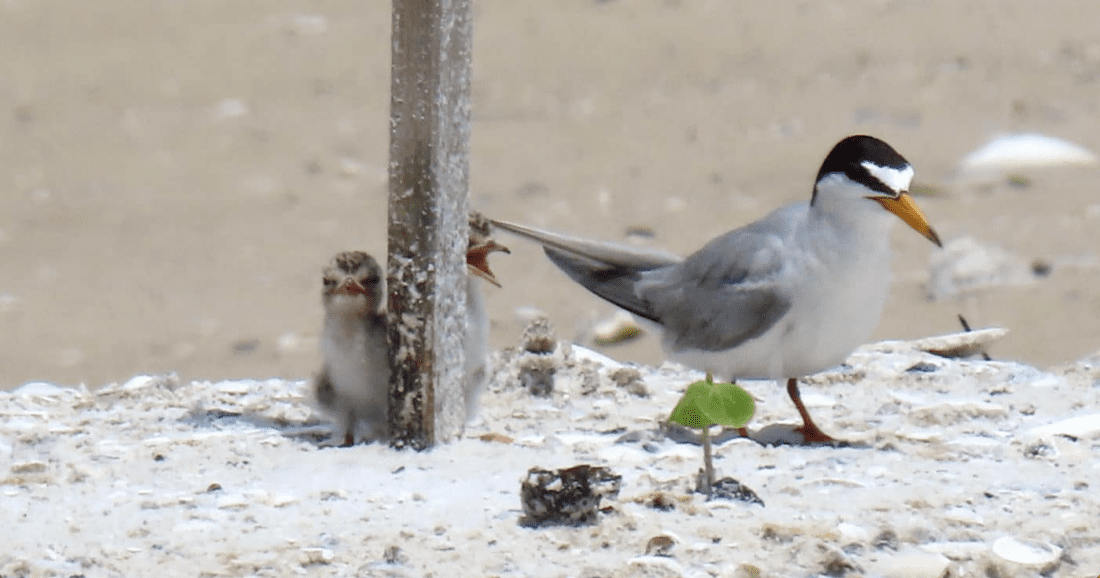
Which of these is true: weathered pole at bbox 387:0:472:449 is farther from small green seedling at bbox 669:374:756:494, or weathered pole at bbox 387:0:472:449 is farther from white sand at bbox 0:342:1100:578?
small green seedling at bbox 669:374:756:494

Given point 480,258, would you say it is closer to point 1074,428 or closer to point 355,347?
point 355,347

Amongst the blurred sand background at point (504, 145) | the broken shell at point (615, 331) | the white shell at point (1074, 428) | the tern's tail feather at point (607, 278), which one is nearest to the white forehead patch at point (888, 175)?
the white shell at point (1074, 428)

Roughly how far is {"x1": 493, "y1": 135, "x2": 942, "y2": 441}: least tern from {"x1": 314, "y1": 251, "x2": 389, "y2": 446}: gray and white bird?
925 millimetres

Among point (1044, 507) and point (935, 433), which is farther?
point (935, 433)

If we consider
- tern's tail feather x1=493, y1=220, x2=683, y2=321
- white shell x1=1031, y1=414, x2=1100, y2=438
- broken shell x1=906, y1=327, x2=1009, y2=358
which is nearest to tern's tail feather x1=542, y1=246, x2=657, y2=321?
tern's tail feather x1=493, y1=220, x2=683, y2=321

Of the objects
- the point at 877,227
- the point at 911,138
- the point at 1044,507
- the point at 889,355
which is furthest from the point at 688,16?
the point at 1044,507

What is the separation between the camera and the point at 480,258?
4.85 m

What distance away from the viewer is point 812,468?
4398 millimetres

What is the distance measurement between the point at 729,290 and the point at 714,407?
3.38 feet

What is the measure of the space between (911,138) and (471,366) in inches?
194

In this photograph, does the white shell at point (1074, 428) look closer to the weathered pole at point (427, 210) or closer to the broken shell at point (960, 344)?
the broken shell at point (960, 344)

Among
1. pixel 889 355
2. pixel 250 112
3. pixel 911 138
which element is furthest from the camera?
pixel 250 112

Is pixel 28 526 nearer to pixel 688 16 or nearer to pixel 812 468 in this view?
pixel 812 468

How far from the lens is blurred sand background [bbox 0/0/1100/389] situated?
727cm
